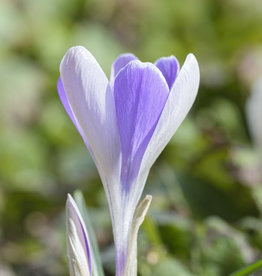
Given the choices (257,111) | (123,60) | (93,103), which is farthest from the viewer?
(257,111)

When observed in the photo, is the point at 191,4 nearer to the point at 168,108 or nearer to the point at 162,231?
the point at 162,231

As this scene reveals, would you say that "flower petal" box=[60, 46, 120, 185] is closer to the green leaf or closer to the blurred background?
the green leaf

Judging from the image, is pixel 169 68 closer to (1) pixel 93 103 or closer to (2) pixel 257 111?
(1) pixel 93 103

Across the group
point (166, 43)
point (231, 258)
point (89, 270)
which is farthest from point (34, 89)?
point (89, 270)

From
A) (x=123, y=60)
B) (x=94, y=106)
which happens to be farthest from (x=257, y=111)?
(x=94, y=106)

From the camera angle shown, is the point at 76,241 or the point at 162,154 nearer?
the point at 76,241

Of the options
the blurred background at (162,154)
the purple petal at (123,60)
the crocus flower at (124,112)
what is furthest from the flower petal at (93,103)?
the blurred background at (162,154)

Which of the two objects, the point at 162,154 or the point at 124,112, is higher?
the point at 124,112
